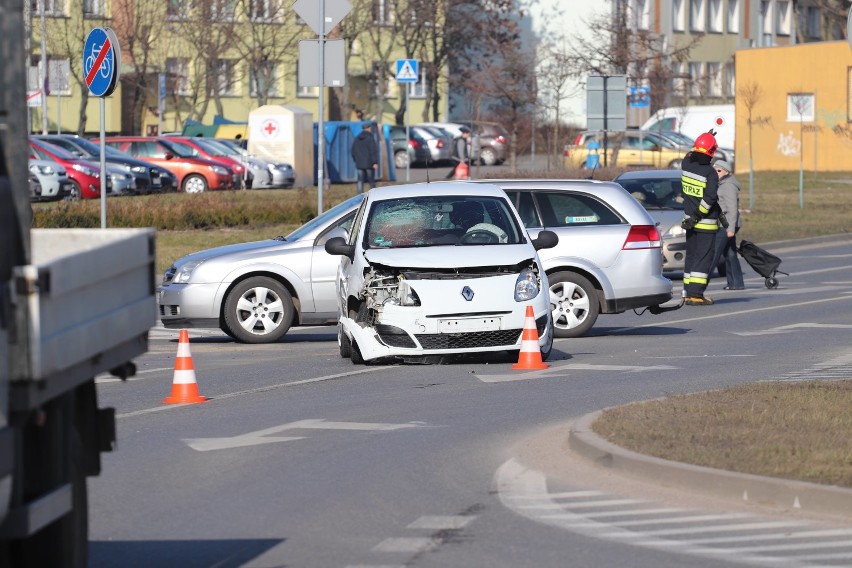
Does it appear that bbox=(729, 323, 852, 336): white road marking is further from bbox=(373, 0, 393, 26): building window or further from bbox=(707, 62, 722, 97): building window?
bbox=(707, 62, 722, 97): building window

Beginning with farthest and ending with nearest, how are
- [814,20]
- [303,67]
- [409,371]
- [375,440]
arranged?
[814,20] < [303,67] < [409,371] < [375,440]

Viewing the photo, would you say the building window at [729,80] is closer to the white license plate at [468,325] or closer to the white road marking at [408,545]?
the white license plate at [468,325]

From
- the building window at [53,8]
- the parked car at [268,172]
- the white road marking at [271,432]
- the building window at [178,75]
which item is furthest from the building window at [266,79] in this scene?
the white road marking at [271,432]

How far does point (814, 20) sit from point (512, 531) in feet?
329

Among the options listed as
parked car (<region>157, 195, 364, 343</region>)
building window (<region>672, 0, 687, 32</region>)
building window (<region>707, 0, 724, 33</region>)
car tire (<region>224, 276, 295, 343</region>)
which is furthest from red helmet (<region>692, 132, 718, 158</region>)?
building window (<region>707, 0, 724, 33</region>)

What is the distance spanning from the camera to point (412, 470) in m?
9.52

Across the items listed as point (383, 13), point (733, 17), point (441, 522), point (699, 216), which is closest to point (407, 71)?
point (699, 216)

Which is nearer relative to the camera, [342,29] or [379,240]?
[379,240]

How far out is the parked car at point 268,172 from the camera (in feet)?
151

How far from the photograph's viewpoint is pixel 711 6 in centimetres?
9138

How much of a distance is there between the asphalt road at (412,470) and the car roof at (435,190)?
1.57 meters

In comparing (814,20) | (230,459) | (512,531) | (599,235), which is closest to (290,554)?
(512,531)

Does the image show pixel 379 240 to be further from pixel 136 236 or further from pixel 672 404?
pixel 136 236

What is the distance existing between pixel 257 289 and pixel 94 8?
52485 mm
